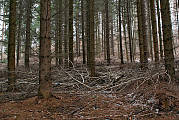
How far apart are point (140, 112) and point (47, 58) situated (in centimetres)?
223

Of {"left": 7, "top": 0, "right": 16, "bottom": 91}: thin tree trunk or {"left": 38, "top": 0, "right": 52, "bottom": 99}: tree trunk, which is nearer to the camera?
{"left": 38, "top": 0, "right": 52, "bottom": 99}: tree trunk

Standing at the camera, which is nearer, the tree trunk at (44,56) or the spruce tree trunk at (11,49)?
the tree trunk at (44,56)

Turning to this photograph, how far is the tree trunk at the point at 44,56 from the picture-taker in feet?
11.6

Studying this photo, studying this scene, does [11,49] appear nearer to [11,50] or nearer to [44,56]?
[11,50]

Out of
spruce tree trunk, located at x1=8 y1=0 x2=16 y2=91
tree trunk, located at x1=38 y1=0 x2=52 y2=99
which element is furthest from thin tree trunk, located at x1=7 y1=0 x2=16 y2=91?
tree trunk, located at x1=38 y1=0 x2=52 y2=99

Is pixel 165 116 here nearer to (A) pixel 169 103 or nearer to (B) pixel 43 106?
(A) pixel 169 103

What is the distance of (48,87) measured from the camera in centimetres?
357

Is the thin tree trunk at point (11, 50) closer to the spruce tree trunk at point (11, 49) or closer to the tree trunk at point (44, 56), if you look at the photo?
the spruce tree trunk at point (11, 49)

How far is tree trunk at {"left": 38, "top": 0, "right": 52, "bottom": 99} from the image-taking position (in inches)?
139

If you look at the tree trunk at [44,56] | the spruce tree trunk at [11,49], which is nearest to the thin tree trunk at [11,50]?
the spruce tree trunk at [11,49]

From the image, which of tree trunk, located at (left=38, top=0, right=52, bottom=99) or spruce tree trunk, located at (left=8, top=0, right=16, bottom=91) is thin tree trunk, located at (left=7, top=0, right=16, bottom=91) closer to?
spruce tree trunk, located at (left=8, top=0, right=16, bottom=91)

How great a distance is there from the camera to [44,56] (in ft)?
11.7

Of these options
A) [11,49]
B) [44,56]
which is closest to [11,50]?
[11,49]

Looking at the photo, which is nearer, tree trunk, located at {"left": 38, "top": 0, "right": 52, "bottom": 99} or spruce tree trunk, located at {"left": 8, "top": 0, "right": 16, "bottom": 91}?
tree trunk, located at {"left": 38, "top": 0, "right": 52, "bottom": 99}
